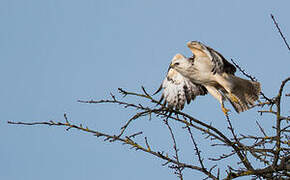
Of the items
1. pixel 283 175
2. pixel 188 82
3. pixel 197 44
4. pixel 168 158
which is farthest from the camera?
pixel 188 82

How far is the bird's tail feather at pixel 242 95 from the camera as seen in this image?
723 centimetres

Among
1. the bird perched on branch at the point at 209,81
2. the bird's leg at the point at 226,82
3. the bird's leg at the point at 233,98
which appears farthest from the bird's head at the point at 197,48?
the bird's leg at the point at 233,98

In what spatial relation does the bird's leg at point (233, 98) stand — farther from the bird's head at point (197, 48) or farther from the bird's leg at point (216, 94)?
the bird's head at point (197, 48)

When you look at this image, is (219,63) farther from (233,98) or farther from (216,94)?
(233,98)

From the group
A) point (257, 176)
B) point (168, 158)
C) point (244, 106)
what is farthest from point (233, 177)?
point (244, 106)

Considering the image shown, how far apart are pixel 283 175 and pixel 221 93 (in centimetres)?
395

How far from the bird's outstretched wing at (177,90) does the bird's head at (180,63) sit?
9.6 inches

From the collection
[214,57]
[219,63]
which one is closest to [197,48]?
[214,57]

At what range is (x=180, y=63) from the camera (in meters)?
7.38

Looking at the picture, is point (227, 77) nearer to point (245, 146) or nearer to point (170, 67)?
point (170, 67)

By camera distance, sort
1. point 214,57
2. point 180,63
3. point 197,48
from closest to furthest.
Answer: point 214,57
point 197,48
point 180,63

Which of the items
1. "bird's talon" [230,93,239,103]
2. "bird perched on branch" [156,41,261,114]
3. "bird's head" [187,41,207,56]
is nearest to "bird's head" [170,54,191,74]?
"bird perched on branch" [156,41,261,114]

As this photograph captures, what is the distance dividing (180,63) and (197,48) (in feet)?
1.25

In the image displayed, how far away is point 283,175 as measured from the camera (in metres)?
3.64
